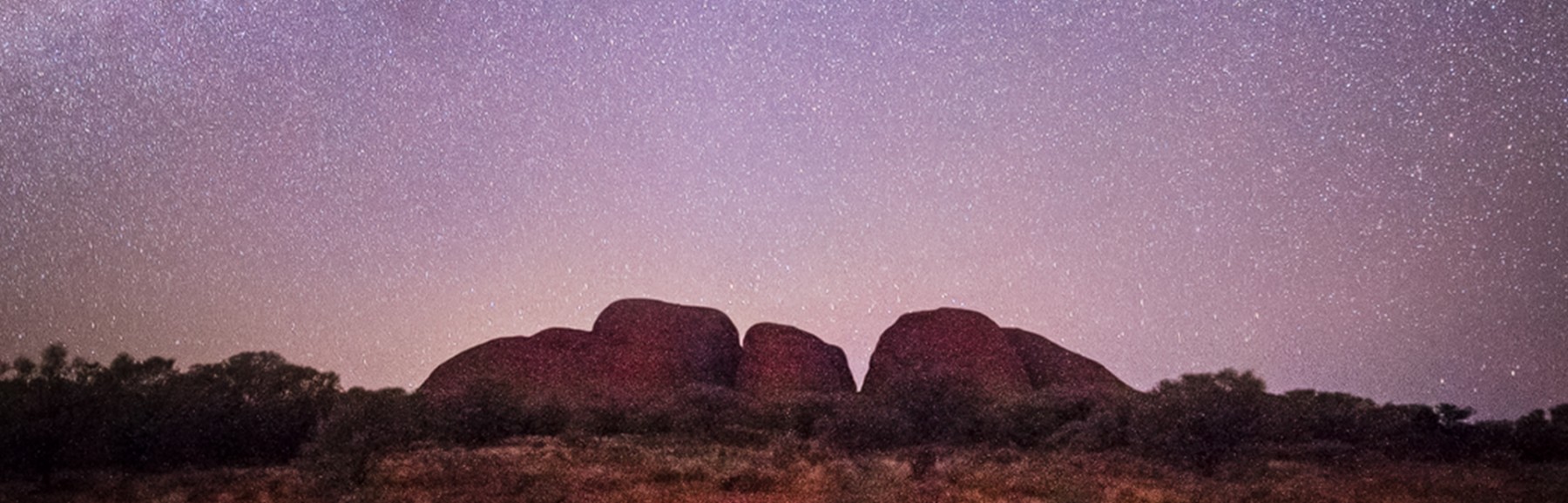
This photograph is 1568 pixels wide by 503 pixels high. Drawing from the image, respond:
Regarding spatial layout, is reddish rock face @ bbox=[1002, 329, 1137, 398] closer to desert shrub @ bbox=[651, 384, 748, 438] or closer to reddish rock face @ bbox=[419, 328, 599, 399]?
desert shrub @ bbox=[651, 384, 748, 438]

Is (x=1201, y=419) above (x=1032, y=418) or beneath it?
beneath

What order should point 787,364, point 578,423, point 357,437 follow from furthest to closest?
point 787,364 → point 578,423 → point 357,437

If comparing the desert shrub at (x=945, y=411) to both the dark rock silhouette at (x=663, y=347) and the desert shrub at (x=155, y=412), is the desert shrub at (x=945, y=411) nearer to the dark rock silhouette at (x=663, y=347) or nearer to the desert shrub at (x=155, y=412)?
the dark rock silhouette at (x=663, y=347)

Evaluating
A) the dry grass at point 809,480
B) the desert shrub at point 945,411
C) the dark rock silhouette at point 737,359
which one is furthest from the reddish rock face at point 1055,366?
the dry grass at point 809,480

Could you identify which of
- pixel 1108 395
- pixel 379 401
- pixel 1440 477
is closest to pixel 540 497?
pixel 379 401

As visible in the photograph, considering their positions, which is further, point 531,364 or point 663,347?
point 663,347

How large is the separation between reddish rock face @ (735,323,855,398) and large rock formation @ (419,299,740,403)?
100 centimetres

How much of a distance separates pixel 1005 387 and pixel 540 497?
1060 inches

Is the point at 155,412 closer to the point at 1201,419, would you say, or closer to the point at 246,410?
the point at 246,410

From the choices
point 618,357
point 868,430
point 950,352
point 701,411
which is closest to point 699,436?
point 701,411

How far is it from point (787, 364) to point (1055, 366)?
36.3ft

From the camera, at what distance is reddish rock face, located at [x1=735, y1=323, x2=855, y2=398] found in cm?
4212

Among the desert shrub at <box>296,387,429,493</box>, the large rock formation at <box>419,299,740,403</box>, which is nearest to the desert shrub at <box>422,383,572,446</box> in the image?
the desert shrub at <box>296,387,429,493</box>

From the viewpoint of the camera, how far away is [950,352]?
138 ft
